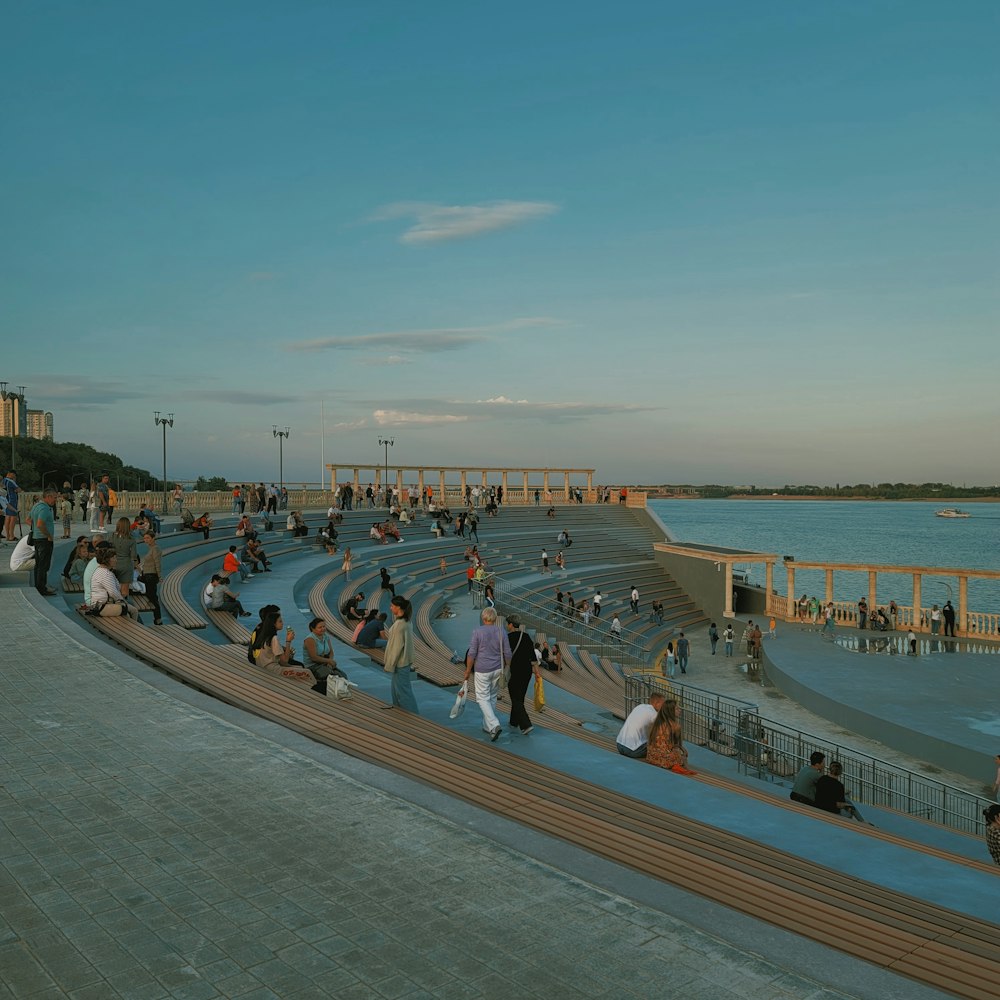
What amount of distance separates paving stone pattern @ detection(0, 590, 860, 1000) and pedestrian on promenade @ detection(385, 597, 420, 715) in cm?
254

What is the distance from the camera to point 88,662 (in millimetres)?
9758

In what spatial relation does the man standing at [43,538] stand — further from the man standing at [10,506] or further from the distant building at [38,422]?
the distant building at [38,422]

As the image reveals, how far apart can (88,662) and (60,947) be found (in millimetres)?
6383

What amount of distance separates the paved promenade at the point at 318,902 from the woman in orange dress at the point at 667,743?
3.19 metres

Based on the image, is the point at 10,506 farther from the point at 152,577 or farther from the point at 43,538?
the point at 152,577

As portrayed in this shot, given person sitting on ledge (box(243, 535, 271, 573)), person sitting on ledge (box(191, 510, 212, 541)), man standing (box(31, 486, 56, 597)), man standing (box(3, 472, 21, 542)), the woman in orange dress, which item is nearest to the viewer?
the woman in orange dress

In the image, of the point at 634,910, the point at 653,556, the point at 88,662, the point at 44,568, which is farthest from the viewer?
the point at 653,556

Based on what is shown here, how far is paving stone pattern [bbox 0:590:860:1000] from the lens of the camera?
3.68 meters

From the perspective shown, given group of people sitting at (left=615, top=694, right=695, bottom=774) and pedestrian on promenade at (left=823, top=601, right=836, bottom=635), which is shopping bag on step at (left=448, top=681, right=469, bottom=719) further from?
pedestrian on promenade at (left=823, top=601, right=836, bottom=635)

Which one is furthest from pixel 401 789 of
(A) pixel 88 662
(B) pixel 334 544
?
(B) pixel 334 544

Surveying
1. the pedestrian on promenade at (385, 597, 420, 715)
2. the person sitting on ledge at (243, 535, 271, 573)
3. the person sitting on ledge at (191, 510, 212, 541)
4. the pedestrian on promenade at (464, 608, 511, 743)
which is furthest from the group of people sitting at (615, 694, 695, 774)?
the person sitting on ledge at (191, 510, 212, 541)

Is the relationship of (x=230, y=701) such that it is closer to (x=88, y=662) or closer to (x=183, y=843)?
(x=88, y=662)

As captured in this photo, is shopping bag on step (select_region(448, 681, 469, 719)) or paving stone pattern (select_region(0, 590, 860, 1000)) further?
shopping bag on step (select_region(448, 681, 469, 719))

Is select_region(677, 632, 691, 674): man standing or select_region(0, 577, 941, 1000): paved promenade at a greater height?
select_region(0, 577, 941, 1000): paved promenade
